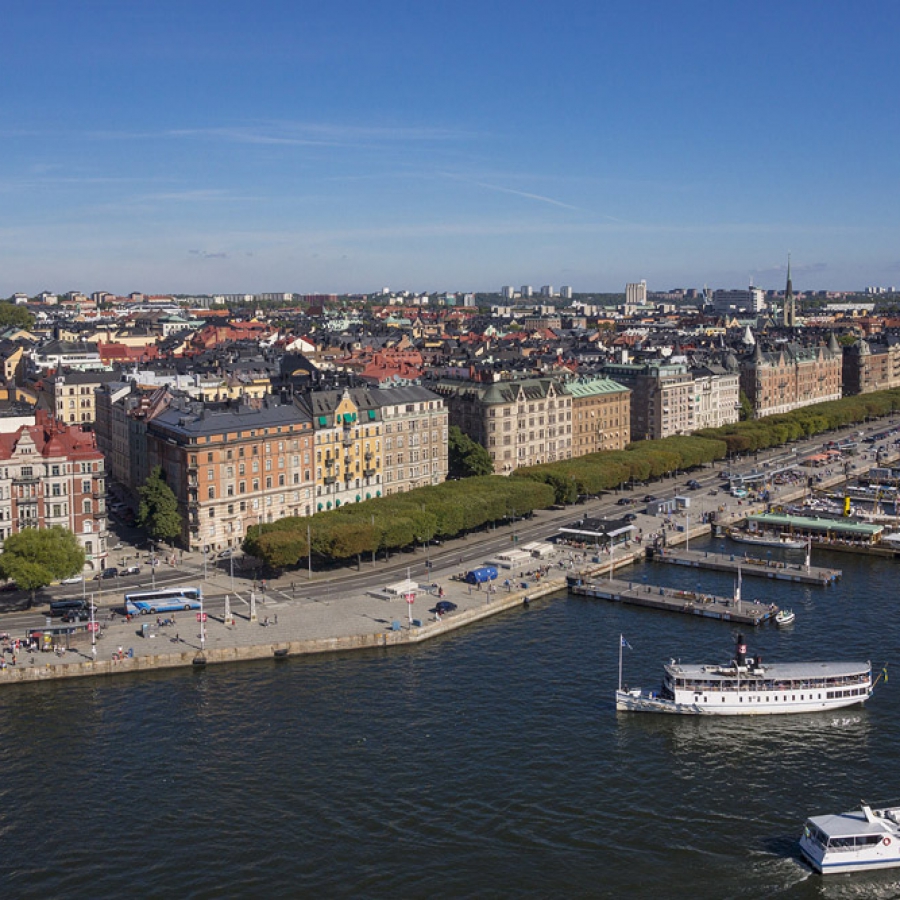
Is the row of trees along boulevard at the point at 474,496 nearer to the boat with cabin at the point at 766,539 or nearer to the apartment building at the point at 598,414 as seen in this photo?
the apartment building at the point at 598,414

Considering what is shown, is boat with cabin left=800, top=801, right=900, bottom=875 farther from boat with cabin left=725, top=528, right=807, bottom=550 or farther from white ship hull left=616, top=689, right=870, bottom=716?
boat with cabin left=725, top=528, right=807, bottom=550

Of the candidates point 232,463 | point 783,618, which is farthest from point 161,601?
point 783,618

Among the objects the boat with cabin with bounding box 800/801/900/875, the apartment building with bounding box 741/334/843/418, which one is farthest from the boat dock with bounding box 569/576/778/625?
the apartment building with bounding box 741/334/843/418

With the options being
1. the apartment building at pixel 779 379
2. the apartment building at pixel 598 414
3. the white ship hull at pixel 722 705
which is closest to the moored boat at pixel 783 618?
the white ship hull at pixel 722 705

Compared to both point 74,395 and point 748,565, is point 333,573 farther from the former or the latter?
point 74,395

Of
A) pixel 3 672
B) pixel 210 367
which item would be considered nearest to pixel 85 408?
pixel 210 367
